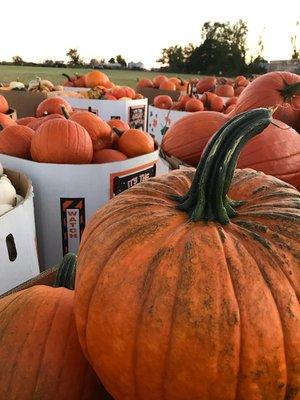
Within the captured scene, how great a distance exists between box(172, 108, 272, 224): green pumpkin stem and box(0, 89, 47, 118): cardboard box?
3201mm

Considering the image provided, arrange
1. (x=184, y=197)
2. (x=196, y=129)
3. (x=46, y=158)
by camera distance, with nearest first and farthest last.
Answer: (x=184, y=197) < (x=196, y=129) < (x=46, y=158)

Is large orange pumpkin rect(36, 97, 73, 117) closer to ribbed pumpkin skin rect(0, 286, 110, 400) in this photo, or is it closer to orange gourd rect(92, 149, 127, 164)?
orange gourd rect(92, 149, 127, 164)

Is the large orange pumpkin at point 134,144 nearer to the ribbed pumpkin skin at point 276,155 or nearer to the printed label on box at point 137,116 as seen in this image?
the ribbed pumpkin skin at point 276,155

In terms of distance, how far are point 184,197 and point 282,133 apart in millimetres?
700

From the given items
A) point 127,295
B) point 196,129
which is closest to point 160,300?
point 127,295

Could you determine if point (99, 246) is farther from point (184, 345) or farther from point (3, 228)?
point (3, 228)

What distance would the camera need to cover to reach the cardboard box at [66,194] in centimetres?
165

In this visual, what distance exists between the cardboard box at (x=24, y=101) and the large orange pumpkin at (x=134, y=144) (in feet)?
5.91

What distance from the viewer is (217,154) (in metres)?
0.63

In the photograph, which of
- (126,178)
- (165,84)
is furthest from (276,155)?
(165,84)

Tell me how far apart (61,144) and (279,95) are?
82 cm

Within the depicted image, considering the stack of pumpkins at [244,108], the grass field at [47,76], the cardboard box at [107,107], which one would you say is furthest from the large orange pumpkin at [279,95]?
the grass field at [47,76]

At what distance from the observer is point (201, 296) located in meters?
0.57

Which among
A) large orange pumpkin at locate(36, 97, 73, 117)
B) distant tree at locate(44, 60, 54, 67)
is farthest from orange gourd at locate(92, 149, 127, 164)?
distant tree at locate(44, 60, 54, 67)
